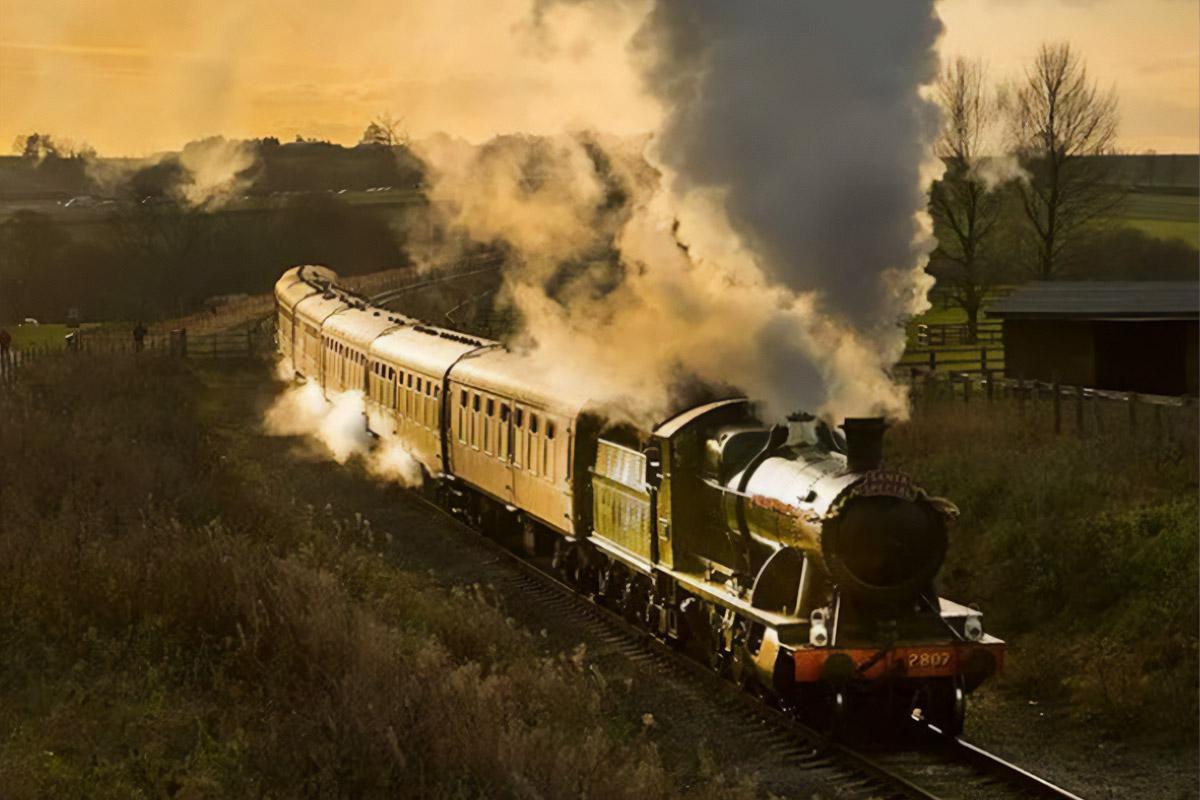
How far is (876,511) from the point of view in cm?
1326

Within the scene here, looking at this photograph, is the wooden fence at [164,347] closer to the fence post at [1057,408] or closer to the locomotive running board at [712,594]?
the locomotive running board at [712,594]

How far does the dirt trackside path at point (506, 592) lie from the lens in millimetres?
13531

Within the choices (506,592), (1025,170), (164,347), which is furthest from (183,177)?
(506,592)

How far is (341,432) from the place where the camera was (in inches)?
1369

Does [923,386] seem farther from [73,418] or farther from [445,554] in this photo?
[73,418]

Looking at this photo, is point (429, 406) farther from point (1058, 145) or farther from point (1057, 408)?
point (1058, 145)

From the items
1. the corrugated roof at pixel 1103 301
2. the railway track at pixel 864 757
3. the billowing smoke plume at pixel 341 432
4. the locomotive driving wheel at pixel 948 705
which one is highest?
the corrugated roof at pixel 1103 301

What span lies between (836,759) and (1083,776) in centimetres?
198

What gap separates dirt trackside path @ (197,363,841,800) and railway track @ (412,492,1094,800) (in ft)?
0.36

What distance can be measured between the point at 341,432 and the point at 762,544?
2116cm

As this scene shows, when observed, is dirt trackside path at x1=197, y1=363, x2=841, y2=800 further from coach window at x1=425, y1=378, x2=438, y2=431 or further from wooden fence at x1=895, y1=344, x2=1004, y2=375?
wooden fence at x1=895, y1=344, x2=1004, y2=375

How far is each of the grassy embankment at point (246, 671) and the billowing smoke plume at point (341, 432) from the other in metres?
10.4

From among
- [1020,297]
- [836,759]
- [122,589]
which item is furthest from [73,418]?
[1020,297]

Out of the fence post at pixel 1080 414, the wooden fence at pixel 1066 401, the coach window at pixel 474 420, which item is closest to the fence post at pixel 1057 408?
the wooden fence at pixel 1066 401
